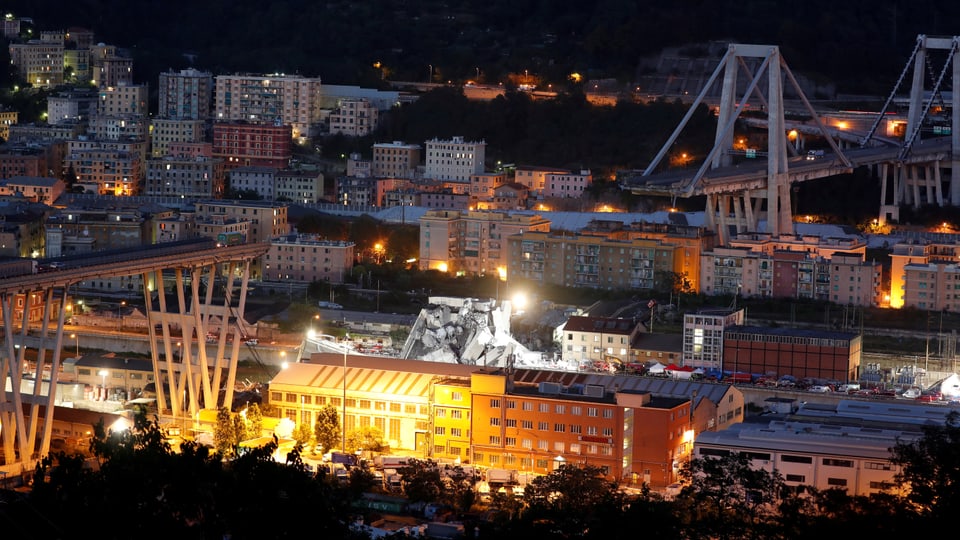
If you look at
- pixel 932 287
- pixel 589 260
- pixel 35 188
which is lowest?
pixel 932 287

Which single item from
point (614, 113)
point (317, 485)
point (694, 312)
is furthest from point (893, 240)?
point (317, 485)

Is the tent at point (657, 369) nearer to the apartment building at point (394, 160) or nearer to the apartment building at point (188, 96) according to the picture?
the apartment building at point (394, 160)

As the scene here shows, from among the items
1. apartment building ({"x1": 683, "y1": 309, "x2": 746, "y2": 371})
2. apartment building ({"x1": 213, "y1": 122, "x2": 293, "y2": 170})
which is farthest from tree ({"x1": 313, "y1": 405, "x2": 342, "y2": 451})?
apartment building ({"x1": 213, "y1": 122, "x2": 293, "y2": 170})

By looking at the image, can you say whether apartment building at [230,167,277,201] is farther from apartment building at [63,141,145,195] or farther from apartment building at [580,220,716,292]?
apartment building at [580,220,716,292]

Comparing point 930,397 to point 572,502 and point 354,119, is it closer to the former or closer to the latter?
point 572,502

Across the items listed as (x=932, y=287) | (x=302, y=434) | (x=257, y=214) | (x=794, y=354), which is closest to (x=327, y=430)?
(x=302, y=434)

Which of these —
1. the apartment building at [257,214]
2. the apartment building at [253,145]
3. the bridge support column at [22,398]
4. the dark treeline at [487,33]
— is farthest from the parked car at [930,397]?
the dark treeline at [487,33]
